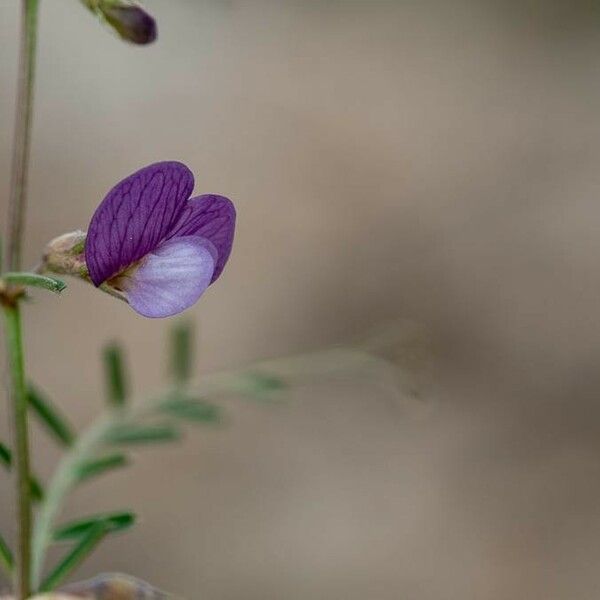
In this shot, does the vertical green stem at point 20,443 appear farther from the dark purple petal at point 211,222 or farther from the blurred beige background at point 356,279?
the blurred beige background at point 356,279

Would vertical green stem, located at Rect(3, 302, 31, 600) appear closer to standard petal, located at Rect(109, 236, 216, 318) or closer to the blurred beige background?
standard petal, located at Rect(109, 236, 216, 318)

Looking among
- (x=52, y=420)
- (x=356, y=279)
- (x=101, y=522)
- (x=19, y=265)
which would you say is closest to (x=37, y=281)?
(x=19, y=265)

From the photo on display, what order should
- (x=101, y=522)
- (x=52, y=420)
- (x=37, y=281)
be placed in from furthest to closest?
(x=52, y=420) → (x=101, y=522) → (x=37, y=281)

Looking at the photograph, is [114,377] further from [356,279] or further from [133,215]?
[356,279]

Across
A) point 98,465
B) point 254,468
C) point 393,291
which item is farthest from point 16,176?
point 393,291

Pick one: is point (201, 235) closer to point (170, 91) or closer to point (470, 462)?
point (470, 462)

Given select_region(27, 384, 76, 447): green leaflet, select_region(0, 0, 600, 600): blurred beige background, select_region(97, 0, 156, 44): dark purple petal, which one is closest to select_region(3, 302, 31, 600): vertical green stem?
select_region(97, 0, 156, 44): dark purple petal
